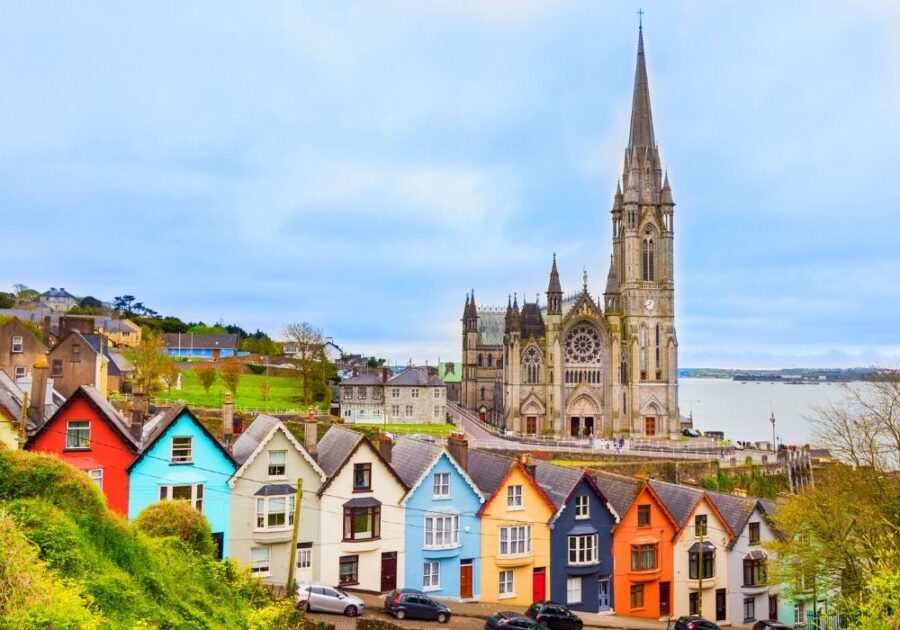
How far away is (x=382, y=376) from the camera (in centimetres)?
8069

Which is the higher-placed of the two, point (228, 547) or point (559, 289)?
point (559, 289)

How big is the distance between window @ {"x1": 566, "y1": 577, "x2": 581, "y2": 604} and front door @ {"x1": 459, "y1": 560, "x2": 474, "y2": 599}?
447 cm

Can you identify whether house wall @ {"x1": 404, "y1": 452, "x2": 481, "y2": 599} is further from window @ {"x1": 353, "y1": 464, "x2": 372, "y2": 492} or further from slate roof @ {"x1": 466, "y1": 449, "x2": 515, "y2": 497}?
window @ {"x1": 353, "y1": 464, "x2": 372, "y2": 492}

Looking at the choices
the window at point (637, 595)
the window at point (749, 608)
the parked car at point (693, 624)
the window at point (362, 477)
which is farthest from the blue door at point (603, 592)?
the window at point (362, 477)

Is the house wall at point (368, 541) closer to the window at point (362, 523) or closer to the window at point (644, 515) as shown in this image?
the window at point (362, 523)

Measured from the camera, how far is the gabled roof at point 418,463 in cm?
3092

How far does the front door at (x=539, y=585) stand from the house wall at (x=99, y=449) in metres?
17.1

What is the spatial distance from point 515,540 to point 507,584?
6.25 ft

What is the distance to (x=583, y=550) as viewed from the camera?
32.3 metres

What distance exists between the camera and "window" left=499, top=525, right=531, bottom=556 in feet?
103

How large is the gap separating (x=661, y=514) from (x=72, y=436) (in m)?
25.3

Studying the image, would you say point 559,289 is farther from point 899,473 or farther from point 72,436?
point 72,436

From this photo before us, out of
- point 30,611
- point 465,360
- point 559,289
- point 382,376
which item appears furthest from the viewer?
point 465,360

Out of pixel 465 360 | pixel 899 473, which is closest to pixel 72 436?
pixel 899 473
